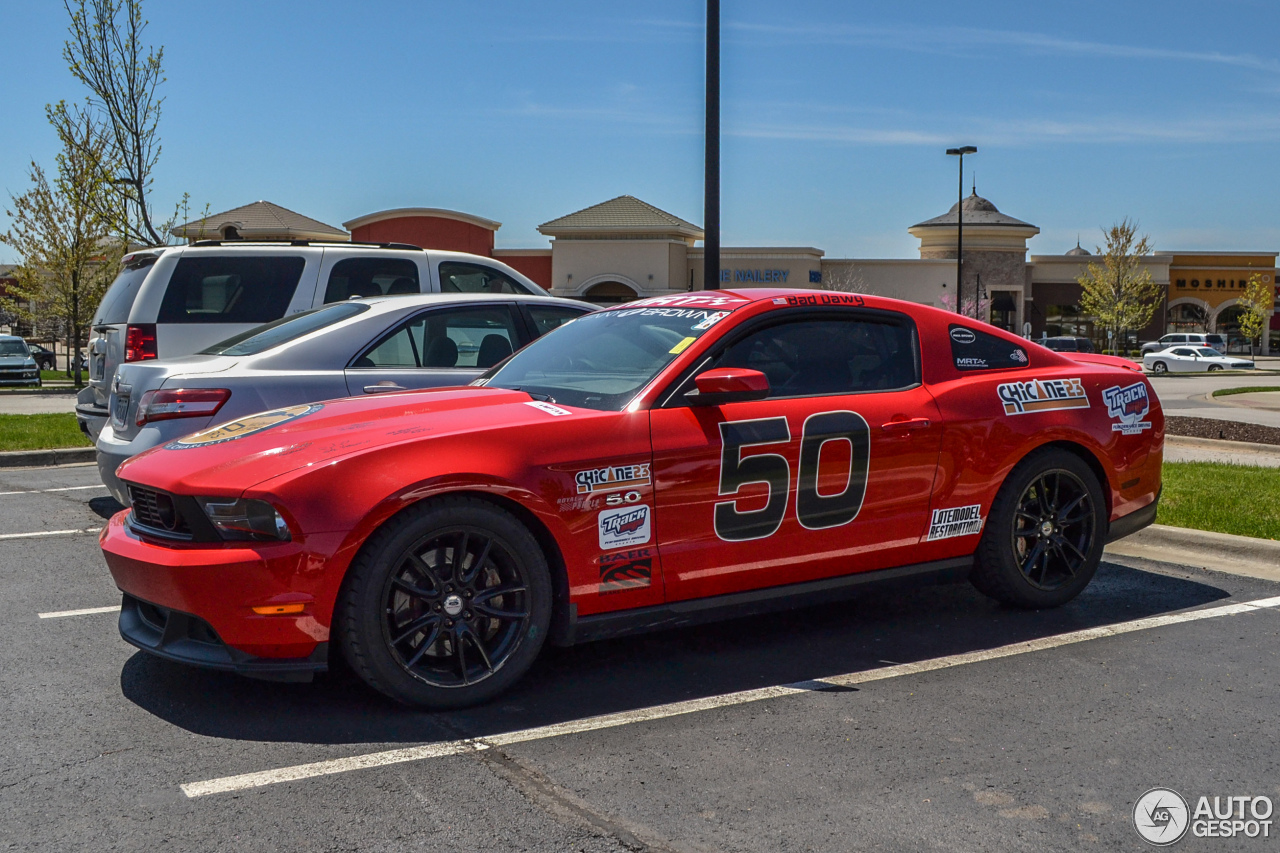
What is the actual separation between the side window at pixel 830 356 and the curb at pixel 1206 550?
2684 mm

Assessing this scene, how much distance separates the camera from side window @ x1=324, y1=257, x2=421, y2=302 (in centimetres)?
870

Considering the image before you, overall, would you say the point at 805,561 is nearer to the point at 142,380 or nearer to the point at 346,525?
the point at 346,525

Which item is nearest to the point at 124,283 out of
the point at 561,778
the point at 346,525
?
the point at 346,525

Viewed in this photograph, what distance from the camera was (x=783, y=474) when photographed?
4738 millimetres

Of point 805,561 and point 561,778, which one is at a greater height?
point 805,561

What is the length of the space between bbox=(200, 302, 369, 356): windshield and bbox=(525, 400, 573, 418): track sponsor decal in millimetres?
2730

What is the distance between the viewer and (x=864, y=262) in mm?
56938

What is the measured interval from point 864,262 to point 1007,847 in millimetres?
55584

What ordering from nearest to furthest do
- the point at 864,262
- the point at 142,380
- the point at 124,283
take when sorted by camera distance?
the point at 142,380
the point at 124,283
the point at 864,262

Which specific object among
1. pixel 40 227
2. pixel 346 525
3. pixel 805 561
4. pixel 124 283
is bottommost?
pixel 805 561

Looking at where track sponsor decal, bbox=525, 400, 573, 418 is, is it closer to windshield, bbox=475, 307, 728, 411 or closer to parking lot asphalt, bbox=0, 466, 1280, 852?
windshield, bbox=475, 307, 728, 411

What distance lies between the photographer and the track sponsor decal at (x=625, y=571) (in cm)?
439

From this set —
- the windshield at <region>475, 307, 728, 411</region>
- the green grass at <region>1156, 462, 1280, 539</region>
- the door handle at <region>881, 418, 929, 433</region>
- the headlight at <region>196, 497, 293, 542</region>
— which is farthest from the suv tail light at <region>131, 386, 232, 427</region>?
the green grass at <region>1156, 462, 1280, 539</region>

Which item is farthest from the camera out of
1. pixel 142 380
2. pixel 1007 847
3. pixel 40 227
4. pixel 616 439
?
pixel 40 227
